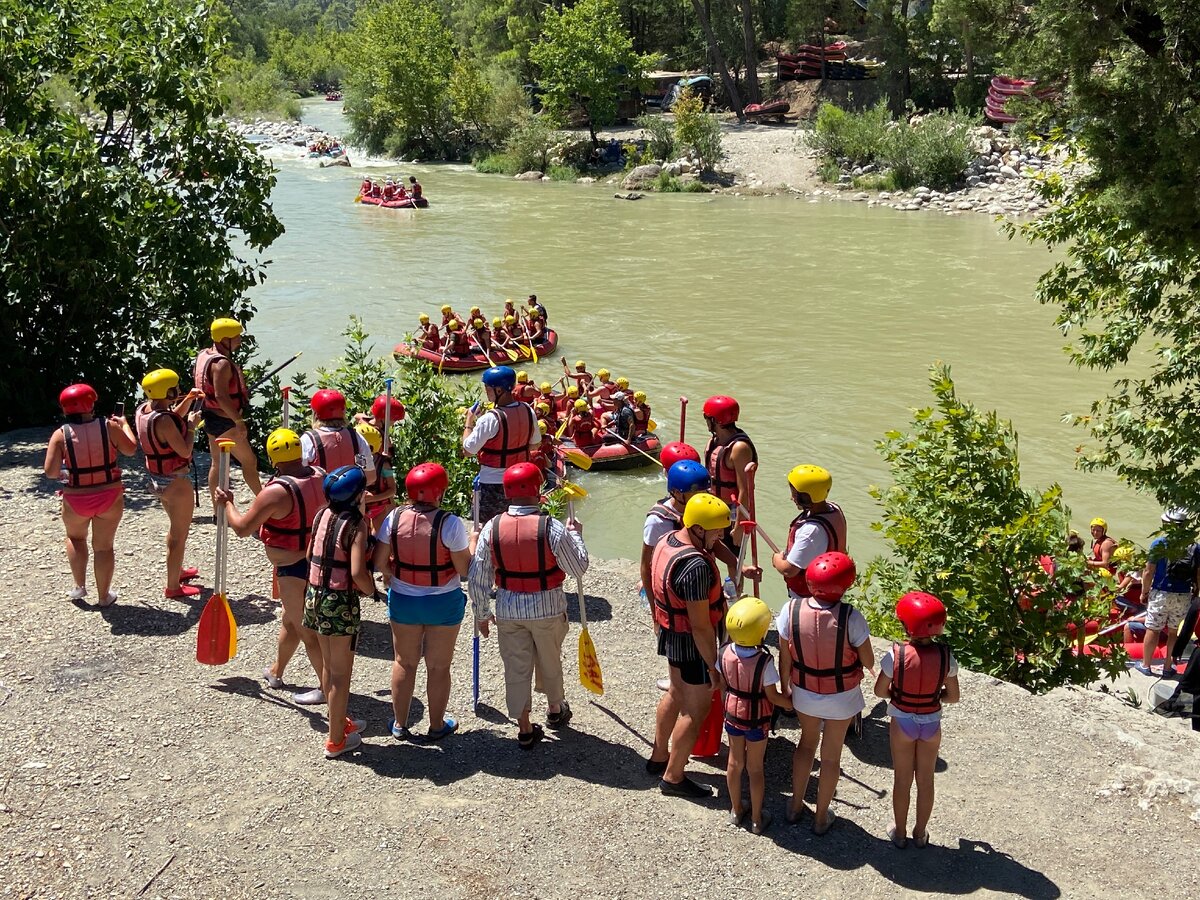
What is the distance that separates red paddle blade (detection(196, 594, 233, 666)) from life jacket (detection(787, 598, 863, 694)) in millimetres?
3240

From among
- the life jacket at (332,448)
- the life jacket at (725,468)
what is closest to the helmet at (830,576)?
the life jacket at (725,468)

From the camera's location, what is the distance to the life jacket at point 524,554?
5.66 meters

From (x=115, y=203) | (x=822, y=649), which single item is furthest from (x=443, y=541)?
(x=115, y=203)

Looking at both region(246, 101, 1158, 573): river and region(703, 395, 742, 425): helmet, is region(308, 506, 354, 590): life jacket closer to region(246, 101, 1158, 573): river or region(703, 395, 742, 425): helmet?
region(703, 395, 742, 425): helmet

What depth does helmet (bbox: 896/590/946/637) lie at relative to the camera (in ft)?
16.2

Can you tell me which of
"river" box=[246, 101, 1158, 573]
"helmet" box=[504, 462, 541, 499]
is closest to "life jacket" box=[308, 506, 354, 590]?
"helmet" box=[504, 462, 541, 499]

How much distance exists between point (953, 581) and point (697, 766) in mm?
2539

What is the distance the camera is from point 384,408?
8812 millimetres

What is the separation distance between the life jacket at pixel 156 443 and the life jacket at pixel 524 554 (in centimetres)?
302

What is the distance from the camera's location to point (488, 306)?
25109mm

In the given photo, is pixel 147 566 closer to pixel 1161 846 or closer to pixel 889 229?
pixel 1161 846

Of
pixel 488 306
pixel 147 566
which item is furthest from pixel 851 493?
pixel 488 306

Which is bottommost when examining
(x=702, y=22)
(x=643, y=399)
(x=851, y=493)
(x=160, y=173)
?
(x=851, y=493)

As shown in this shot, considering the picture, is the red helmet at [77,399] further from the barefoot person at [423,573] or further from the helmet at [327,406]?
the barefoot person at [423,573]
